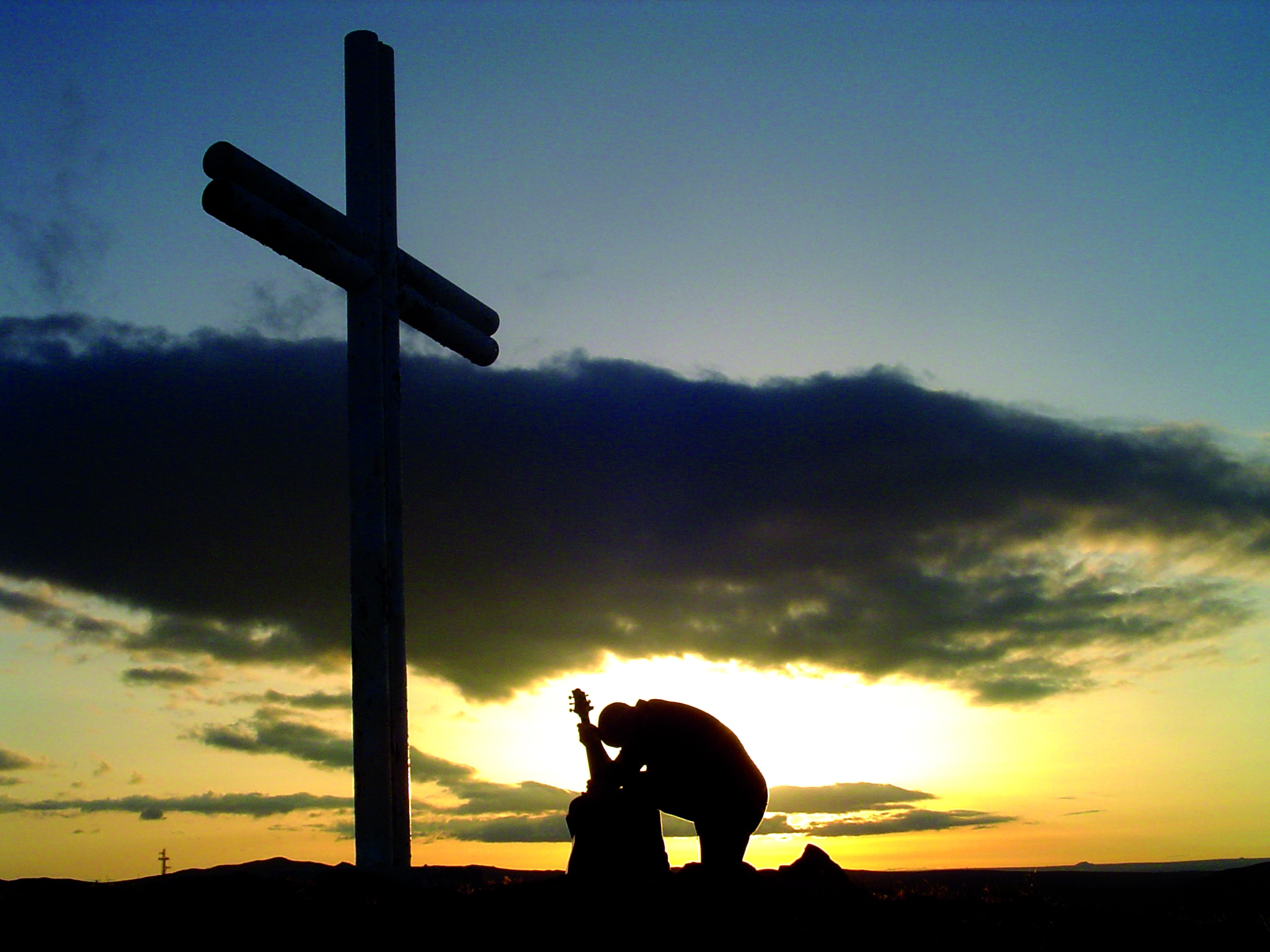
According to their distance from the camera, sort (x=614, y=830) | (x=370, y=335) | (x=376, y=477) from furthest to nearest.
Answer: (x=370, y=335) < (x=376, y=477) < (x=614, y=830)

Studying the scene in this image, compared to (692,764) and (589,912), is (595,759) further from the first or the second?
(589,912)

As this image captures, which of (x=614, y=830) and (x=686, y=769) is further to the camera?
(x=686, y=769)

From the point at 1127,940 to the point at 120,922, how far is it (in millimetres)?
7251

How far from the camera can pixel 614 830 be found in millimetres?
11859

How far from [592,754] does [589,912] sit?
11.1 feet

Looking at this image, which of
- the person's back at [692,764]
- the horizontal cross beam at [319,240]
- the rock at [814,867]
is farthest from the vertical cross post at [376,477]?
the rock at [814,867]

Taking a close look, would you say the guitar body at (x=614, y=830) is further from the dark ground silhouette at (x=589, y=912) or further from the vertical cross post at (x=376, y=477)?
the vertical cross post at (x=376, y=477)

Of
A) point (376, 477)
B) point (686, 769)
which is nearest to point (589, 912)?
point (686, 769)

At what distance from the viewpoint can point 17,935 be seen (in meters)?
7.64

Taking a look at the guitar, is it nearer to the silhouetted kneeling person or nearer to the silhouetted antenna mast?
the silhouetted kneeling person

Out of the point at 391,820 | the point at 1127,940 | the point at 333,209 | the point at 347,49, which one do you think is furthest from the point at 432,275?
the point at 1127,940

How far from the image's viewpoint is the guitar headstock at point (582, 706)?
12734 millimetres

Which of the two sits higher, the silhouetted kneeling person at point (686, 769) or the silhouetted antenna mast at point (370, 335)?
the silhouetted antenna mast at point (370, 335)

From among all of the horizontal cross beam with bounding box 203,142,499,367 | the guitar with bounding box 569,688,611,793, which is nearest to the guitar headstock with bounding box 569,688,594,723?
the guitar with bounding box 569,688,611,793
